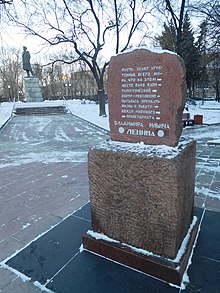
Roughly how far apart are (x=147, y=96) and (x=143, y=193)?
0.87 metres

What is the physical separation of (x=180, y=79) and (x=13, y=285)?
2.34 meters

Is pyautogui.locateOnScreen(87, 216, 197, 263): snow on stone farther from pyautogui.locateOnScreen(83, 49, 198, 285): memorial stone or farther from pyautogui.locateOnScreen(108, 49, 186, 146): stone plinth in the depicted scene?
pyautogui.locateOnScreen(108, 49, 186, 146): stone plinth

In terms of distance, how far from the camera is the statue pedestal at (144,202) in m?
2.06

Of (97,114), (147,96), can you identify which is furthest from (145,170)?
(97,114)

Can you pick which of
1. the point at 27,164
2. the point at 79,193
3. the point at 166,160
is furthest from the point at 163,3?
the point at 166,160

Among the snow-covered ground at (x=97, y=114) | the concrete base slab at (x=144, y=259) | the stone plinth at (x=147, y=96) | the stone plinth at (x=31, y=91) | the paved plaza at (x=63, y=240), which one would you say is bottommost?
the paved plaza at (x=63, y=240)

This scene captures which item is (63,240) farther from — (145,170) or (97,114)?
(97,114)

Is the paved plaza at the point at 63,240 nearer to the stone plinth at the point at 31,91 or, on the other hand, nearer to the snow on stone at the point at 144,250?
the snow on stone at the point at 144,250

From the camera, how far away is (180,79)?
6.61ft

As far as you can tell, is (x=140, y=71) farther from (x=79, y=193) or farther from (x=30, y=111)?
(x=30, y=111)

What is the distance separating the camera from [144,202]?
2188 mm

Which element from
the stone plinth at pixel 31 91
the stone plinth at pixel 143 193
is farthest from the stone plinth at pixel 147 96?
the stone plinth at pixel 31 91

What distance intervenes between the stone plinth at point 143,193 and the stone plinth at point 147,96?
130 millimetres

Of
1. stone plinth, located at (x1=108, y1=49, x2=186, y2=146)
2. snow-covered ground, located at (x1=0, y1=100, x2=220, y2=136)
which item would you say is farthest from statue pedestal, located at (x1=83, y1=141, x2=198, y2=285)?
snow-covered ground, located at (x1=0, y1=100, x2=220, y2=136)
